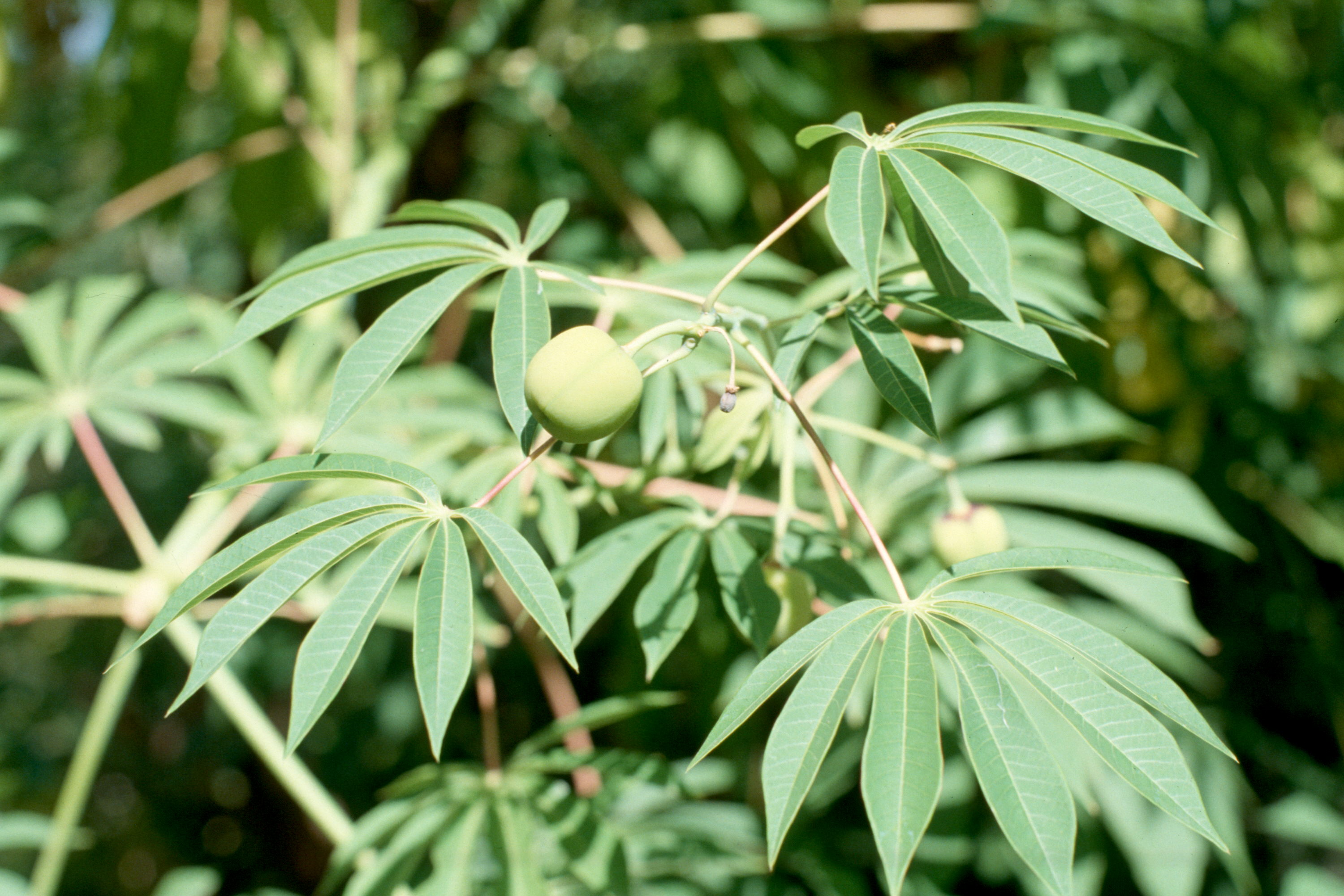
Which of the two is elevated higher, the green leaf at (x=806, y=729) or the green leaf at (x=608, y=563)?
the green leaf at (x=608, y=563)

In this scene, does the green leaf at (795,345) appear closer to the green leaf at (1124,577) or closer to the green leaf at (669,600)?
the green leaf at (669,600)

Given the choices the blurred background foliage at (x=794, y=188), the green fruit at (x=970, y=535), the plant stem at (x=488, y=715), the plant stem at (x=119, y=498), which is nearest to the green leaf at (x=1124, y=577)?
the green fruit at (x=970, y=535)

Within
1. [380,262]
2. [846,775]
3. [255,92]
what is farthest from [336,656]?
[255,92]

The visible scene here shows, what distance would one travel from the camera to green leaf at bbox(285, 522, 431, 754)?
468 millimetres

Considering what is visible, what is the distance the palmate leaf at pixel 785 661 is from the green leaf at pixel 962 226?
0.17 m

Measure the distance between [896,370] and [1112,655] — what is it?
0.60 feet

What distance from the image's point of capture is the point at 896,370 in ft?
1.79

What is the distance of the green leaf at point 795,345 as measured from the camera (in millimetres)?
544

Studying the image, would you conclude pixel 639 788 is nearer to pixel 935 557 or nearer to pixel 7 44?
pixel 935 557

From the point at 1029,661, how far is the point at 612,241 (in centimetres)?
139

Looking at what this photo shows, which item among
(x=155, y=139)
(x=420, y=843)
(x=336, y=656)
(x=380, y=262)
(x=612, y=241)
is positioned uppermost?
(x=155, y=139)

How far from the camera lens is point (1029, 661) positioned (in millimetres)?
488

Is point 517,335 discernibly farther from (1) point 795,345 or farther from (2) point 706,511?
(2) point 706,511

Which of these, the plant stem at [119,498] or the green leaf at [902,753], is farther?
the plant stem at [119,498]
